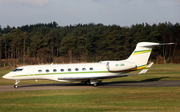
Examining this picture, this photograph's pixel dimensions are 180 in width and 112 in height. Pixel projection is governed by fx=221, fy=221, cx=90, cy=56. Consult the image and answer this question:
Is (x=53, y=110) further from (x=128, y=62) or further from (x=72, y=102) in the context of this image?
(x=128, y=62)

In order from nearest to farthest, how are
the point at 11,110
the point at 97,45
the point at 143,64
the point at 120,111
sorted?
the point at 120,111
the point at 11,110
the point at 143,64
the point at 97,45

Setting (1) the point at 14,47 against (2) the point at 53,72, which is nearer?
(2) the point at 53,72

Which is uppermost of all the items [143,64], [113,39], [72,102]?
[113,39]

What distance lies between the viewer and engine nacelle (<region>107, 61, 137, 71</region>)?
73.3 ft

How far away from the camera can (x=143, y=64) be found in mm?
23484

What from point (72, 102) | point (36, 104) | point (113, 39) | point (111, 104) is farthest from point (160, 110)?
point (113, 39)

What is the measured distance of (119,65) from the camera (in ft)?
73.9

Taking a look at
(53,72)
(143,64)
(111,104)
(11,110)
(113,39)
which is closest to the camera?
(11,110)

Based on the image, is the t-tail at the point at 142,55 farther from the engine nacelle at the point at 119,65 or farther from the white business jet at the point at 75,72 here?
A: the engine nacelle at the point at 119,65

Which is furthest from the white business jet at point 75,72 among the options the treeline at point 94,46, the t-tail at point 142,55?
the treeline at point 94,46

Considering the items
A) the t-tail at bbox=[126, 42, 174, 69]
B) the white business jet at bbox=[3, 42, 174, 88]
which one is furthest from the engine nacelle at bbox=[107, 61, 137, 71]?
the t-tail at bbox=[126, 42, 174, 69]

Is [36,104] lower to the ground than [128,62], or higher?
lower

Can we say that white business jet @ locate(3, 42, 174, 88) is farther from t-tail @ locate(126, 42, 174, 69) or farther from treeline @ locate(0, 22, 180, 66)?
treeline @ locate(0, 22, 180, 66)

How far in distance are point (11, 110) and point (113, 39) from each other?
62.7m
